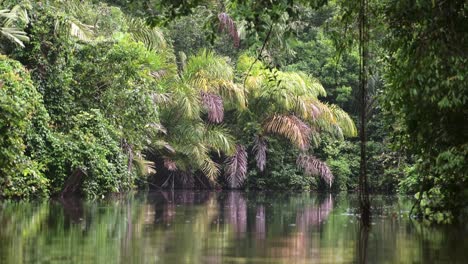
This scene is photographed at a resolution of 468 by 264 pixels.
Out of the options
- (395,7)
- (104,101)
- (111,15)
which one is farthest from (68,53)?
(395,7)

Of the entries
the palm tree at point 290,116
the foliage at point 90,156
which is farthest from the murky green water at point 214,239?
the palm tree at point 290,116

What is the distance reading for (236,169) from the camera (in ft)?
104

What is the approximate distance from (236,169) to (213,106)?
2905mm

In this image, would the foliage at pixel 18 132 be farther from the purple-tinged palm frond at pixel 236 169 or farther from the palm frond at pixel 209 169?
the purple-tinged palm frond at pixel 236 169

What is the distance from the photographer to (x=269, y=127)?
32000 mm

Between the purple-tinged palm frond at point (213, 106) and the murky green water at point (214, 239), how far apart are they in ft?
51.2

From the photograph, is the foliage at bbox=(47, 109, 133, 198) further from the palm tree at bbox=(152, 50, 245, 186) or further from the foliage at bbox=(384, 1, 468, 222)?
the foliage at bbox=(384, 1, 468, 222)

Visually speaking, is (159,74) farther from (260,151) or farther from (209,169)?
(260,151)

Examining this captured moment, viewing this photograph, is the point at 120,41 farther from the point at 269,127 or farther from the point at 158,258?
the point at 158,258

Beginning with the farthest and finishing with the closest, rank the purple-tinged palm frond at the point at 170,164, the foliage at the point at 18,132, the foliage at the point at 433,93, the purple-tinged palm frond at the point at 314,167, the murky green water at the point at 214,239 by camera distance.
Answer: the purple-tinged palm frond at the point at 314,167, the purple-tinged palm frond at the point at 170,164, the foliage at the point at 18,132, the foliage at the point at 433,93, the murky green water at the point at 214,239

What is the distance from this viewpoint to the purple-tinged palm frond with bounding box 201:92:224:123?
30.2 metres

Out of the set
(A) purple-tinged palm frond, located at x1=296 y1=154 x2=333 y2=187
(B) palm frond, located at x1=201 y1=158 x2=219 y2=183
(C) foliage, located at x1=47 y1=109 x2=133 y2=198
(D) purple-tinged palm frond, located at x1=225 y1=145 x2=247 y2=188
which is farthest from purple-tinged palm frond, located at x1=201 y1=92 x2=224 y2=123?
(C) foliage, located at x1=47 y1=109 x2=133 y2=198

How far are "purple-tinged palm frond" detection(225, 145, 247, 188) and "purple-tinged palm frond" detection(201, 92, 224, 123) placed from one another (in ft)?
5.71

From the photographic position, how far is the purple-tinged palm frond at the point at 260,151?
3197cm
